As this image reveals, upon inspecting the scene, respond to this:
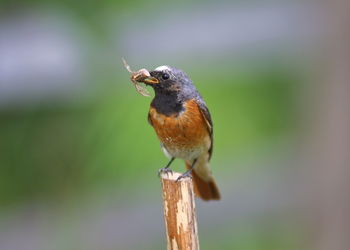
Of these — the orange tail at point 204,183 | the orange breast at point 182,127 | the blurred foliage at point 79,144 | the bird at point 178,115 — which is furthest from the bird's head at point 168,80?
the orange tail at point 204,183

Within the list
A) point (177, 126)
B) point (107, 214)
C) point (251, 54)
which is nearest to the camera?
point (177, 126)

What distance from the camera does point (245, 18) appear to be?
380 centimetres

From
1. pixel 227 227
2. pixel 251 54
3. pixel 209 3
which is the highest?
pixel 209 3

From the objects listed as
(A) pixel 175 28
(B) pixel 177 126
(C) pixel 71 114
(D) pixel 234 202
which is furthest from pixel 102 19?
(D) pixel 234 202

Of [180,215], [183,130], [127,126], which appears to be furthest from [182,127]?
[127,126]

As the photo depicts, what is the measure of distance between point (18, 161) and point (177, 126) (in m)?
0.71

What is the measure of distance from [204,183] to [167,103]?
642mm

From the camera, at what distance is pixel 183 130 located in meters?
3.28

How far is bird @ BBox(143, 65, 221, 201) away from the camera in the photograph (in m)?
3.06

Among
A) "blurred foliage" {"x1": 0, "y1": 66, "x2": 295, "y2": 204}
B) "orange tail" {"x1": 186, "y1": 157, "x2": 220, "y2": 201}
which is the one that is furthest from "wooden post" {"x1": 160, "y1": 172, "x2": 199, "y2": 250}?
"orange tail" {"x1": 186, "y1": 157, "x2": 220, "y2": 201}

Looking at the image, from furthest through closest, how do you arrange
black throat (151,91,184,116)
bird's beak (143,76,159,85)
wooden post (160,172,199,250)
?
black throat (151,91,184,116) → bird's beak (143,76,159,85) → wooden post (160,172,199,250)

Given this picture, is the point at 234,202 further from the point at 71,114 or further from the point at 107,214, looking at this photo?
the point at 71,114

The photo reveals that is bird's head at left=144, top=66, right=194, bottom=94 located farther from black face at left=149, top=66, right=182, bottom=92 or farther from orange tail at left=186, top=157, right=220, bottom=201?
orange tail at left=186, top=157, right=220, bottom=201

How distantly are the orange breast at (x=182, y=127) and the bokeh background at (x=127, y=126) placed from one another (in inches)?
10.8
